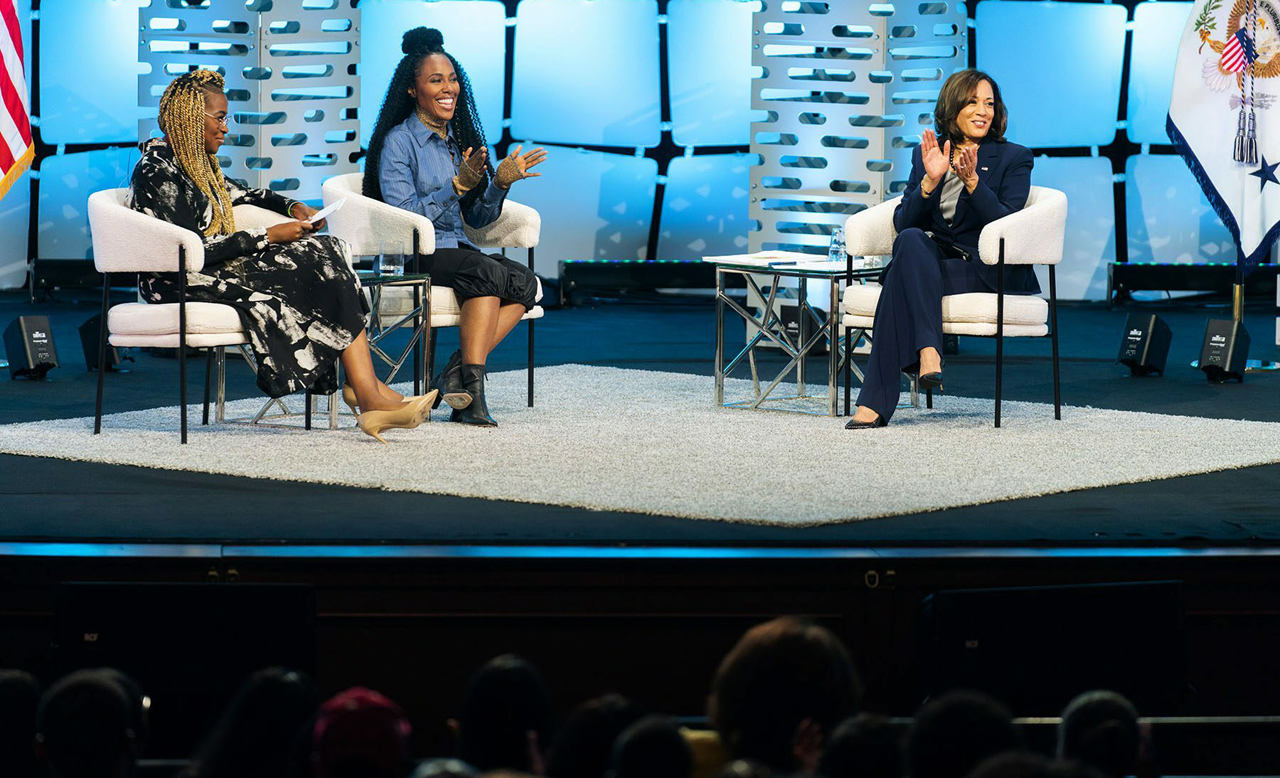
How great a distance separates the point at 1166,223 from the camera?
9.43 m

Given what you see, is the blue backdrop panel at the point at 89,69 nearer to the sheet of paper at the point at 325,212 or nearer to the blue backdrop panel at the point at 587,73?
the blue backdrop panel at the point at 587,73

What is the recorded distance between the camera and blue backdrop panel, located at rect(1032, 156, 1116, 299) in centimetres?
937

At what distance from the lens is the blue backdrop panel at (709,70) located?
9211mm

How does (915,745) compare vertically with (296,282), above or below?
below

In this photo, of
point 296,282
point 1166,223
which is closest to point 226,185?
point 296,282

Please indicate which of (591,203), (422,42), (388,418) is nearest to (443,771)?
(388,418)

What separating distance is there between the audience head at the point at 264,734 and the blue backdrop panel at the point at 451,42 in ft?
25.8

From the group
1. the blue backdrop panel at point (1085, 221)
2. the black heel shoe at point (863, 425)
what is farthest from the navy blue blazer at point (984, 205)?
the blue backdrop panel at point (1085, 221)

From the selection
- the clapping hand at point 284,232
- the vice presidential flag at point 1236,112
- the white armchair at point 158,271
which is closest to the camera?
the white armchair at point 158,271

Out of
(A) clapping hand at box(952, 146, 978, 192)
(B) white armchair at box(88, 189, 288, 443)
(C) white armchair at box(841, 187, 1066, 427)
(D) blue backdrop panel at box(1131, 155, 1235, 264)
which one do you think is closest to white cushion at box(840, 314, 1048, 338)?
(C) white armchair at box(841, 187, 1066, 427)

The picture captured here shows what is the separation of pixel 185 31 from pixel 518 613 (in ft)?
15.8

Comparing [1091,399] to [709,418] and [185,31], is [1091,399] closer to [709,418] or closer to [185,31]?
[709,418]

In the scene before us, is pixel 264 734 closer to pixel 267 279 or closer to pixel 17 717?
pixel 17 717

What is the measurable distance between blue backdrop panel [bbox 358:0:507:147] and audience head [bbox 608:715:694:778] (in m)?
8.16
